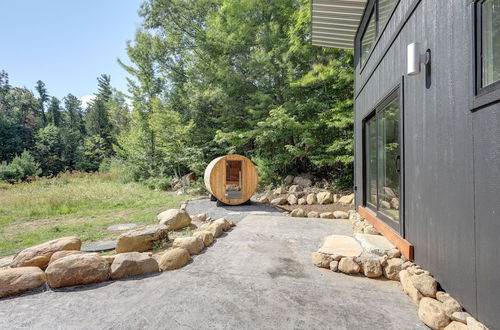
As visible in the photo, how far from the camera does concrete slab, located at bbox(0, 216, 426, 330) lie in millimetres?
1757

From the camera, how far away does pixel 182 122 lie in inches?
498

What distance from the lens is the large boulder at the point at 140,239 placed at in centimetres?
333

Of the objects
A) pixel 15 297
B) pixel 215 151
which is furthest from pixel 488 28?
pixel 215 151

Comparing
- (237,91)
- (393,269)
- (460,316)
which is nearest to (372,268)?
(393,269)

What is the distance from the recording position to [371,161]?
4.41m

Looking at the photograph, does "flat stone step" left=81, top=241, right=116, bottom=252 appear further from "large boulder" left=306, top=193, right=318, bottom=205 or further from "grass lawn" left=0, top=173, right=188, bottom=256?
"large boulder" left=306, top=193, right=318, bottom=205

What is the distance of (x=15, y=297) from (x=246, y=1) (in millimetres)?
11864

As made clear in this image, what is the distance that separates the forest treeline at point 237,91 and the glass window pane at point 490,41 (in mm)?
6134

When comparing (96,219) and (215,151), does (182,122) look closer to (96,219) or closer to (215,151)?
(215,151)

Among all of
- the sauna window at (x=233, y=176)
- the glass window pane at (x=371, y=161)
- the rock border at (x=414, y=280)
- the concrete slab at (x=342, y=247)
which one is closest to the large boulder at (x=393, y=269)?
the rock border at (x=414, y=280)

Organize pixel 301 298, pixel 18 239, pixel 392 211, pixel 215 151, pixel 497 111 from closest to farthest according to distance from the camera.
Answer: pixel 497 111, pixel 301 298, pixel 392 211, pixel 18 239, pixel 215 151

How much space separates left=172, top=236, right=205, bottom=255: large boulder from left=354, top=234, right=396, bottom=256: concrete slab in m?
2.08

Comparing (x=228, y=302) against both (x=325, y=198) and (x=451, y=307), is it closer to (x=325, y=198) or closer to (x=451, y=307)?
(x=451, y=307)

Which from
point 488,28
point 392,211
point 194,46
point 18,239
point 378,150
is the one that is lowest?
point 18,239
